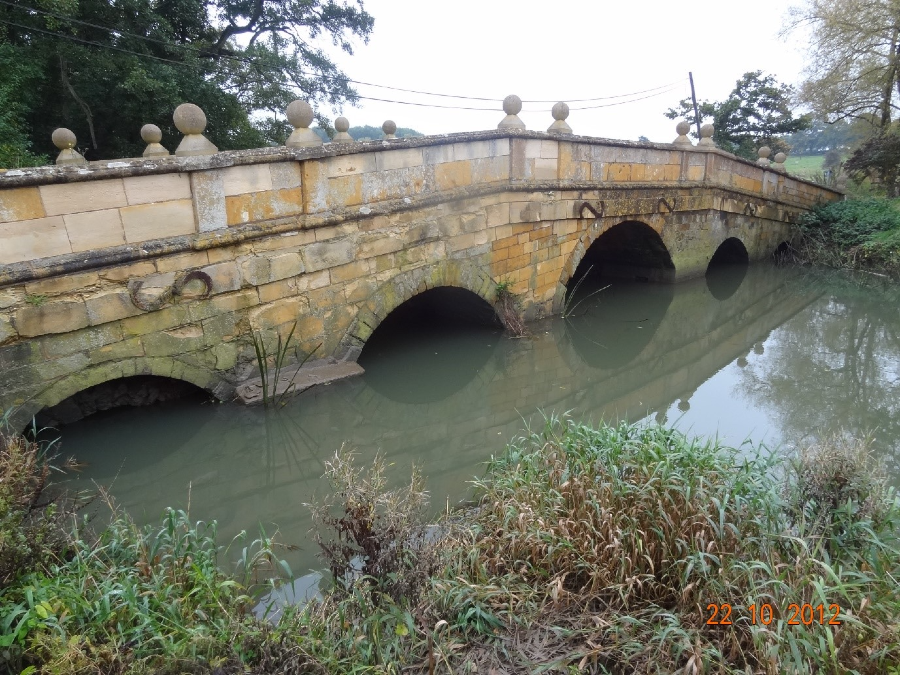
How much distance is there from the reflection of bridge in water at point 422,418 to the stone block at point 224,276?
108 centimetres

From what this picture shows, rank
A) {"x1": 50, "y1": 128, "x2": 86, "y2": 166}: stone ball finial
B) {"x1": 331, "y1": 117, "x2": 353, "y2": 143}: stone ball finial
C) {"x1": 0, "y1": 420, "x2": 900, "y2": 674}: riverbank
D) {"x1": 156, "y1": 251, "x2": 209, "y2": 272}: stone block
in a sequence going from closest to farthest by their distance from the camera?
{"x1": 0, "y1": 420, "x2": 900, "y2": 674}: riverbank → {"x1": 156, "y1": 251, "x2": 209, "y2": 272}: stone block → {"x1": 50, "y1": 128, "x2": 86, "y2": 166}: stone ball finial → {"x1": 331, "y1": 117, "x2": 353, "y2": 143}: stone ball finial

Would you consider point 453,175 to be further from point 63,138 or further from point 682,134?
point 63,138

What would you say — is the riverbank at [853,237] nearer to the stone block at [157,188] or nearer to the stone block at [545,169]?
the stone block at [545,169]

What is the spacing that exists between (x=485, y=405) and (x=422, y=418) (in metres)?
0.69

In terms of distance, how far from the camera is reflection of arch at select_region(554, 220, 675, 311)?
10470mm

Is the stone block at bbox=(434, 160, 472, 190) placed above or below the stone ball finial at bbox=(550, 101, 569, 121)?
below

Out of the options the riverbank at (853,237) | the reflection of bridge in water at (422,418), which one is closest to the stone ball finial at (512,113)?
the reflection of bridge in water at (422,418)

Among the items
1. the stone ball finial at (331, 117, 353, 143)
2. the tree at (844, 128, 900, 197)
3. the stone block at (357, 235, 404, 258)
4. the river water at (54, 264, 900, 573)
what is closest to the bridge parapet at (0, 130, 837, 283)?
the stone block at (357, 235, 404, 258)

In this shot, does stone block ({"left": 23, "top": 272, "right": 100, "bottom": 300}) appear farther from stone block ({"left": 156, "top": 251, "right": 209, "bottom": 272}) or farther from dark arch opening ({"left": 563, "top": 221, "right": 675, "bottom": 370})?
dark arch opening ({"left": 563, "top": 221, "right": 675, "bottom": 370})

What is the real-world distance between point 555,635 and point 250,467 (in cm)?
294

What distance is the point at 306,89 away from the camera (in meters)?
15.1

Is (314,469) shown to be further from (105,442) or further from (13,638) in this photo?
(13,638)

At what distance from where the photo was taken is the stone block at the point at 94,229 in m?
4.31

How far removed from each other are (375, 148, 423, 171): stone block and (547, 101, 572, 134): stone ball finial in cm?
237
